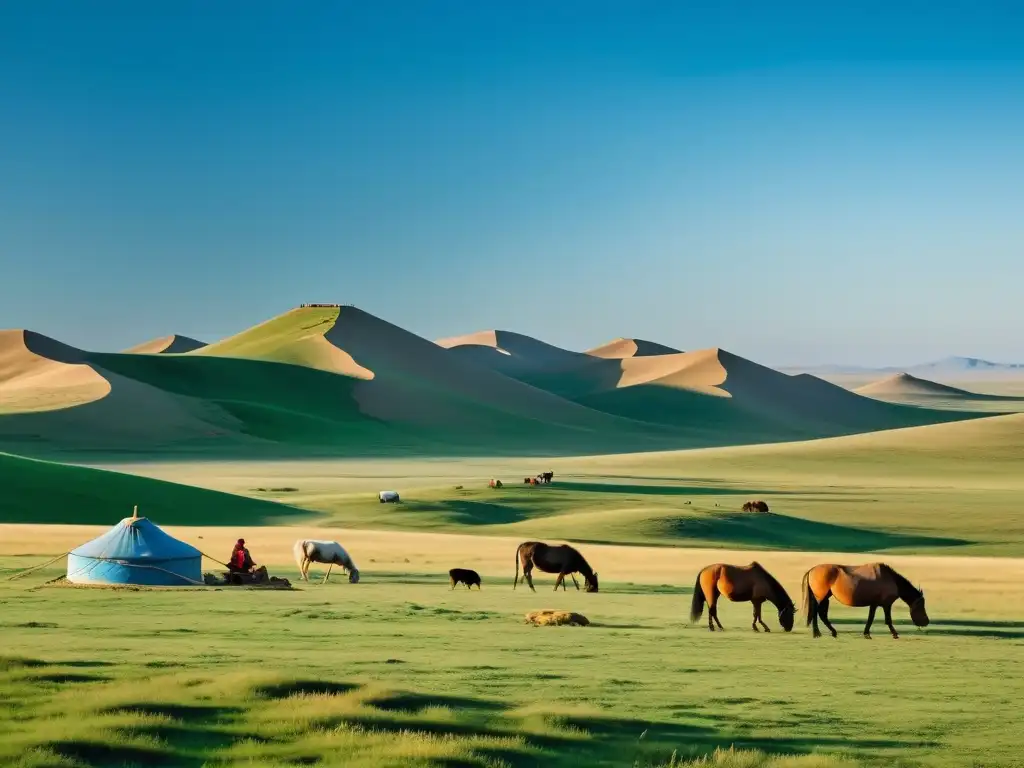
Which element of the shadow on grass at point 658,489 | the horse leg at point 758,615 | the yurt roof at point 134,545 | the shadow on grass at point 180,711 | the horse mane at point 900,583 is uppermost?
the shadow on grass at point 658,489

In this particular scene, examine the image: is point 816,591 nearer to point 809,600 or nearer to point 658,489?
point 809,600

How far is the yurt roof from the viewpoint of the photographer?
32.6 metres

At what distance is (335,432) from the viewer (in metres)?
174

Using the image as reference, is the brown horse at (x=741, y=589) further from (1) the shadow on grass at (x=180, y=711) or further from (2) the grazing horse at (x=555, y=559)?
(1) the shadow on grass at (x=180, y=711)

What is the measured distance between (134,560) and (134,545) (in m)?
0.35

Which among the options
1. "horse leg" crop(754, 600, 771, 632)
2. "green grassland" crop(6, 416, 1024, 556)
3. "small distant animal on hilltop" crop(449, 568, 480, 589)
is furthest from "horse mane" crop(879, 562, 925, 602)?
"green grassland" crop(6, 416, 1024, 556)

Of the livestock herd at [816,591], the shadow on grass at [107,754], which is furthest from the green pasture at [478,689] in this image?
the livestock herd at [816,591]

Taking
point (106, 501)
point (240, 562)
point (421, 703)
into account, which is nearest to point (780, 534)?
point (240, 562)

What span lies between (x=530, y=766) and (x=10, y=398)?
581 feet

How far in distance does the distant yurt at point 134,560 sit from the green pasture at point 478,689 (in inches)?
163

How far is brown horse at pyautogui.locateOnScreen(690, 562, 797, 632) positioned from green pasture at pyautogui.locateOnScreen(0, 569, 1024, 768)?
0.42 meters

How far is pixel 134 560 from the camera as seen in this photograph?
32.5m

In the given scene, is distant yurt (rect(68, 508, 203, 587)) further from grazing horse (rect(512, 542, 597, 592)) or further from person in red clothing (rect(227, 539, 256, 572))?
grazing horse (rect(512, 542, 597, 592))

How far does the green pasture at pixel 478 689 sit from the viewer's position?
14.5m
